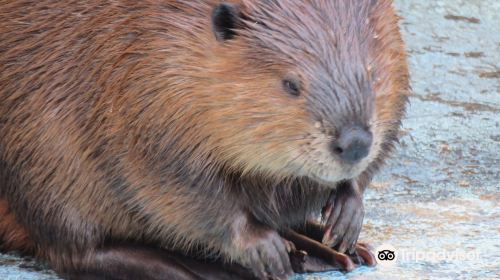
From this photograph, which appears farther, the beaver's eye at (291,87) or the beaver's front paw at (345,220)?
the beaver's front paw at (345,220)

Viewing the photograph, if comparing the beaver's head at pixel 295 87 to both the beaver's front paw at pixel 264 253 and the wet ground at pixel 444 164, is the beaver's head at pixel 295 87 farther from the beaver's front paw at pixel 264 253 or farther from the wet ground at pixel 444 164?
the wet ground at pixel 444 164

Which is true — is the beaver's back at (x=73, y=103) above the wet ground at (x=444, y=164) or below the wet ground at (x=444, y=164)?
above

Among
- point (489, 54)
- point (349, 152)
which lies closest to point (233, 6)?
point (349, 152)

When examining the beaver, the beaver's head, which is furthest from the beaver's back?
the beaver's head

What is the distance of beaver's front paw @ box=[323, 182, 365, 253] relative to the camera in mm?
4277

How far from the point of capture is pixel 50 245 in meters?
4.32

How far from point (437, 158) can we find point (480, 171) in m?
0.24

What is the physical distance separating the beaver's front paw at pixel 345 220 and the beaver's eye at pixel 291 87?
0.61 m

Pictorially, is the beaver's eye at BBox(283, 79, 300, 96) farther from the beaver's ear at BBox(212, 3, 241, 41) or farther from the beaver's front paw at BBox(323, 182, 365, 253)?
the beaver's front paw at BBox(323, 182, 365, 253)

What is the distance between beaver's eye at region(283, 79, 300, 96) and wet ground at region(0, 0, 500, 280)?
29.6 inches

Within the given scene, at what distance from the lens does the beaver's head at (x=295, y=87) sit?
375 centimetres

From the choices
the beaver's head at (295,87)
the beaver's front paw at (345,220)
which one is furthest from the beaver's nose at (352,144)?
the beaver's front paw at (345,220)

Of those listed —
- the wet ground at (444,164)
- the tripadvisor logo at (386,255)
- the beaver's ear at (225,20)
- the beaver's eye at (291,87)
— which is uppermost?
the beaver's ear at (225,20)

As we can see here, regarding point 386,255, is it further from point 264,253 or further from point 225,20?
point 225,20
